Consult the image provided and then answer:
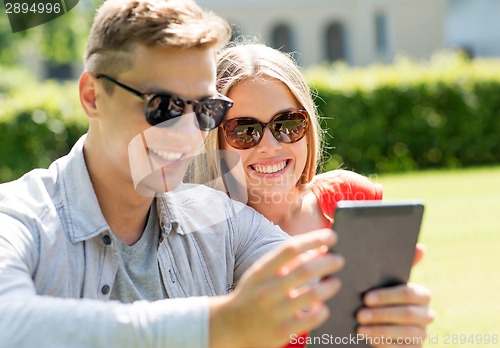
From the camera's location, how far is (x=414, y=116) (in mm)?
15445

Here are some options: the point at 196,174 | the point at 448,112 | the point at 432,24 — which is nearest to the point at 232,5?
the point at 432,24

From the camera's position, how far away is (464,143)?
15.7 meters

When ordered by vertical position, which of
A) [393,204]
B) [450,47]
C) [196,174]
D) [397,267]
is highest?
[393,204]

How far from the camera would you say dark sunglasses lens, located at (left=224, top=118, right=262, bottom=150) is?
3555mm

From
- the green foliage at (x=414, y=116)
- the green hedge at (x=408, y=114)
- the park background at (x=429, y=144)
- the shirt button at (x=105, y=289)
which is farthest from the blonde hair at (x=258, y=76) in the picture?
the green foliage at (x=414, y=116)

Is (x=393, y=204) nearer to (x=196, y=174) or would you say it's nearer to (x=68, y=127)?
(x=196, y=174)

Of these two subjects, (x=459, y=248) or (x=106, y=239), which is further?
(x=459, y=248)

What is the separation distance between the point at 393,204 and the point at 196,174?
1.75 metres

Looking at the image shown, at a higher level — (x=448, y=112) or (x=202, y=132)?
(x=202, y=132)

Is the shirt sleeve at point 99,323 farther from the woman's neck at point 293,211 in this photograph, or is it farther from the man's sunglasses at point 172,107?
the woman's neck at point 293,211

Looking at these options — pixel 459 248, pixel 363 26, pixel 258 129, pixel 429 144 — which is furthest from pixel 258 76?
pixel 363 26

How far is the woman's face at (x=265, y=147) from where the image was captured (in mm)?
3605

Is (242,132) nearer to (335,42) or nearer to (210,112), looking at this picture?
(210,112)

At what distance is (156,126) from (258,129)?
4.70ft
